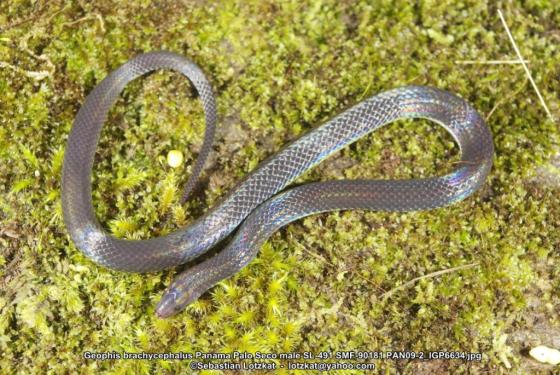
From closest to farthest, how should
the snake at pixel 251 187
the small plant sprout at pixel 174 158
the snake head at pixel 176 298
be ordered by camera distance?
the snake head at pixel 176 298
the snake at pixel 251 187
the small plant sprout at pixel 174 158

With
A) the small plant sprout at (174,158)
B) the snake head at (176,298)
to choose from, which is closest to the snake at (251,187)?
the snake head at (176,298)

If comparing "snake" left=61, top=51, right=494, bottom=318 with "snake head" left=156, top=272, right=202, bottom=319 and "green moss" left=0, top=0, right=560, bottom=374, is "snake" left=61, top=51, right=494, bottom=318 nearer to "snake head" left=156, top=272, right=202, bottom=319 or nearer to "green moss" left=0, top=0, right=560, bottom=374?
"snake head" left=156, top=272, right=202, bottom=319

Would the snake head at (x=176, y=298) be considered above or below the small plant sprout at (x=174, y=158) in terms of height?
below

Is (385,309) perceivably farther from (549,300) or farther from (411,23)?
(411,23)

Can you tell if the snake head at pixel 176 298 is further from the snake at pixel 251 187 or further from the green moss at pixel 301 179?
the green moss at pixel 301 179

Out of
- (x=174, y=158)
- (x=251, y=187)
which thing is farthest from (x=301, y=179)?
(x=174, y=158)

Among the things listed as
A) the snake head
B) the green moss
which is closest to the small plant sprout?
the green moss
